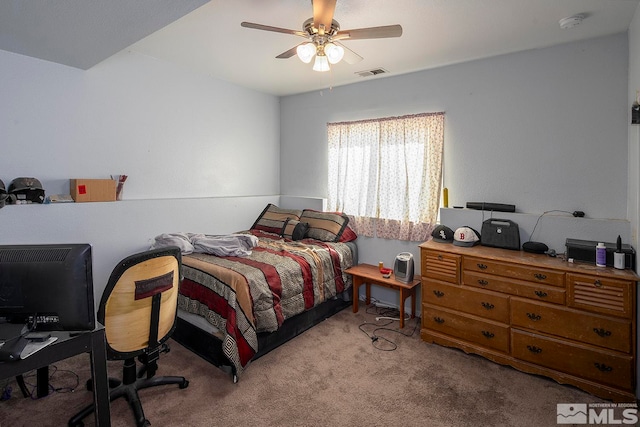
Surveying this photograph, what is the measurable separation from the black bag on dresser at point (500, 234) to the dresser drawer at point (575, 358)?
74 cm

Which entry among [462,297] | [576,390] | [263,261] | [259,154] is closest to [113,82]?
[259,154]

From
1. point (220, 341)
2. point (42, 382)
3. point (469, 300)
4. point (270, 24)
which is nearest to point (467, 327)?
point (469, 300)

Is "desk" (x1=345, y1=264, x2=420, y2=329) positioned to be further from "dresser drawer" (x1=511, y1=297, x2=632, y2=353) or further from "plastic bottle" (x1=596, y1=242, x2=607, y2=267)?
"plastic bottle" (x1=596, y1=242, x2=607, y2=267)

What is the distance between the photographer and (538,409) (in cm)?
204

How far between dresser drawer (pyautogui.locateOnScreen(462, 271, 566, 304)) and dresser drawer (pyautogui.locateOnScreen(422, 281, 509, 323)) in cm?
5

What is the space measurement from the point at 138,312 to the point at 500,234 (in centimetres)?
282

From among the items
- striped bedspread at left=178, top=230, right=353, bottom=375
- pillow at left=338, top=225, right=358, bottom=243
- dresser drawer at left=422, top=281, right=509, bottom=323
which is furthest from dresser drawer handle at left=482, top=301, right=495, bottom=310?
pillow at left=338, top=225, right=358, bottom=243

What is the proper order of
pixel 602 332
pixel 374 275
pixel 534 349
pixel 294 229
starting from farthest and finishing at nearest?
pixel 294 229
pixel 374 275
pixel 534 349
pixel 602 332

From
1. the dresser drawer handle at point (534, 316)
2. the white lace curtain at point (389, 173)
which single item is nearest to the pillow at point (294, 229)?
the white lace curtain at point (389, 173)

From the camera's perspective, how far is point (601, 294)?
7.01ft

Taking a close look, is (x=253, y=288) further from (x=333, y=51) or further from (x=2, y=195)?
(x=2, y=195)

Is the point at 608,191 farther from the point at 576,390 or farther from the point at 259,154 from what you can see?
the point at 259,154

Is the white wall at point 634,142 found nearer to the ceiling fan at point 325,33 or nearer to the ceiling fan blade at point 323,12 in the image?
the ceiling fan at point 325,33

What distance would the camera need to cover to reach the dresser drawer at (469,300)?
99.0 inches
